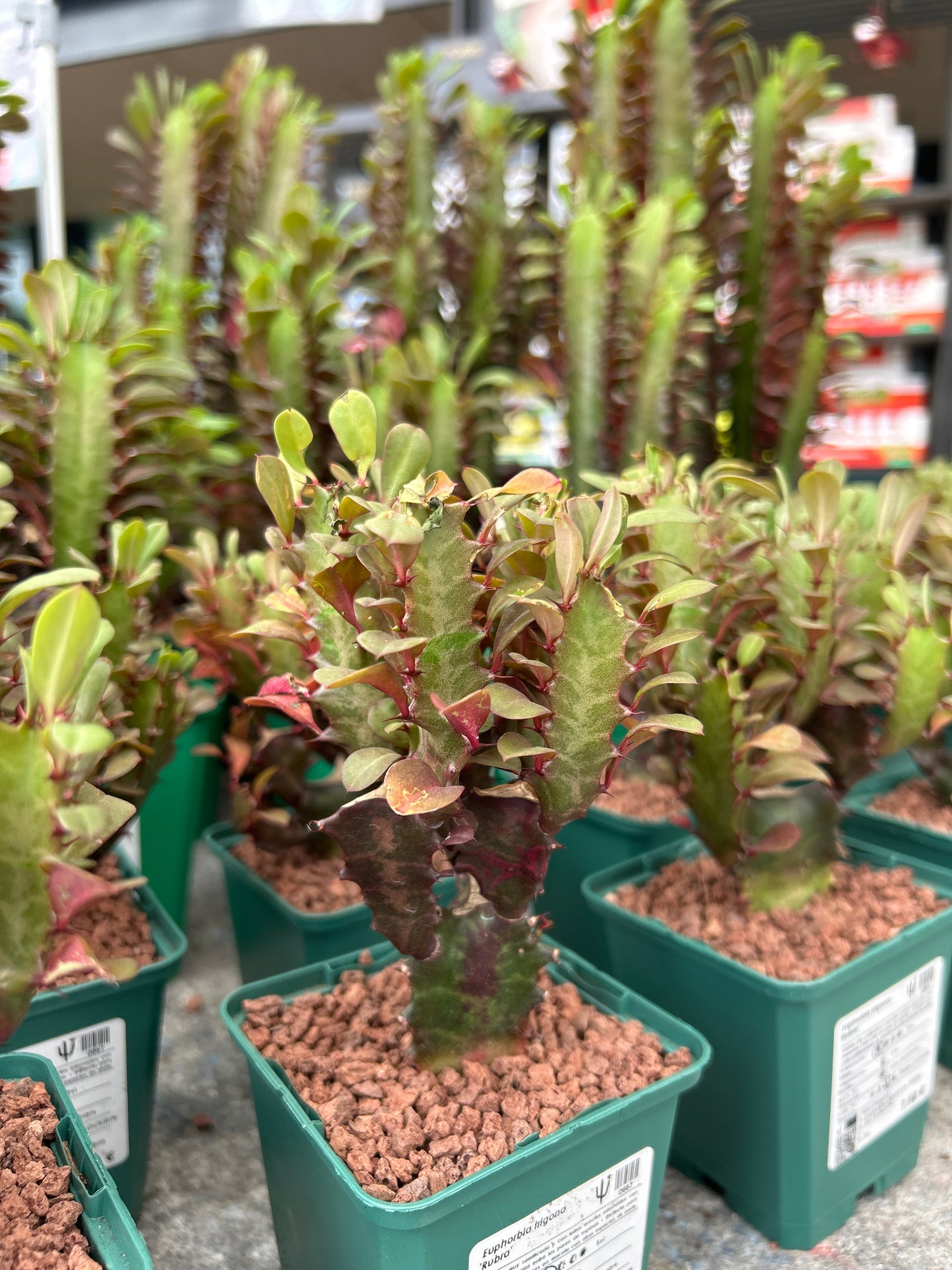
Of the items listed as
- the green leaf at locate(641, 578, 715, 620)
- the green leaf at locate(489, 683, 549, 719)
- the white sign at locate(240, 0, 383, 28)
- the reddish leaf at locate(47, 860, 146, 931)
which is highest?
the white sign at locate(240, 0, 383, 28)

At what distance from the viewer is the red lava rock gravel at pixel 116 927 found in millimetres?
820

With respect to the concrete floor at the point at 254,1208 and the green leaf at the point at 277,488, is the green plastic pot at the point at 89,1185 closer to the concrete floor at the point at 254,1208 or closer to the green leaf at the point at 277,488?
the concrete floor at the point at 254,1208

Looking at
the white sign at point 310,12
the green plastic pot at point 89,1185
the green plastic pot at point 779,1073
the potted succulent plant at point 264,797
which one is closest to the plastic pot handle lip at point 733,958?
the green plastic pot at point 779,1073

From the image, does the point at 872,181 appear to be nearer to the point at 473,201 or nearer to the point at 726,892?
the point at 473,201

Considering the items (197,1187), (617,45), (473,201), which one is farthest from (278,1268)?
(617,45)

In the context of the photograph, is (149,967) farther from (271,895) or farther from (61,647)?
(61,647)

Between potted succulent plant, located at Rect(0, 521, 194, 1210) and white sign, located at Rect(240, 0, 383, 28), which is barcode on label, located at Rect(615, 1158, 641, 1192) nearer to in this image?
potted succulent plant, located at Rect(0, 521, 194, 1210)

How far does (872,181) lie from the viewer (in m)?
3.13

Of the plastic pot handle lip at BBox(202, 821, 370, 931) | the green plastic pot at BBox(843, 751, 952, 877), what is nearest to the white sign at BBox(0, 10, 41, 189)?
the plastic pot handle lip at BBox(202, 821, 370, 931)

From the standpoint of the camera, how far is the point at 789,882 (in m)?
0.88

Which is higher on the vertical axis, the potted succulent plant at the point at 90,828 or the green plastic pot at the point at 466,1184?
the potted succulent plant at the point at 90,828

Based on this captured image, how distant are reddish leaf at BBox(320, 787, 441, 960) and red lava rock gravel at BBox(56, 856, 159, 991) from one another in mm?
303

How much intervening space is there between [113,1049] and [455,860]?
36 centimetres

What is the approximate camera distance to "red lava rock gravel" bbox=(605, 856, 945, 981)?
81cm
